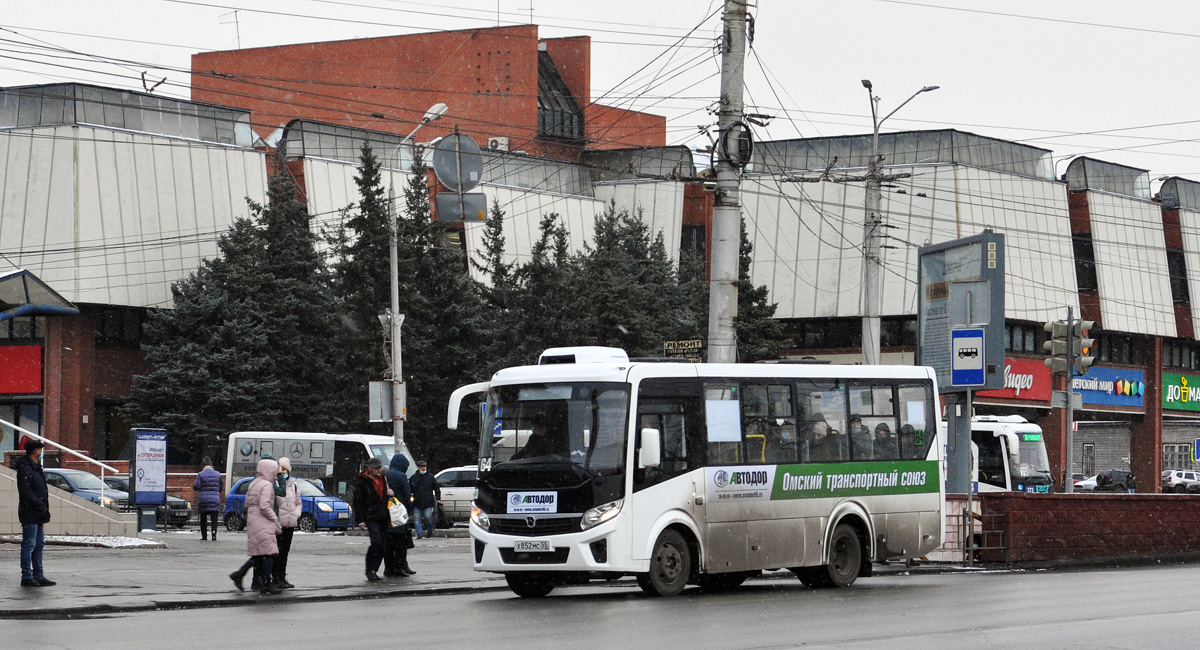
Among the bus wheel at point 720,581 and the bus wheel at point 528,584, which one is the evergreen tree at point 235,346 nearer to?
the bus wheel at point 720,581

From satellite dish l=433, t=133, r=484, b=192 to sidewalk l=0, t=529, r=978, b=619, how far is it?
442 inches

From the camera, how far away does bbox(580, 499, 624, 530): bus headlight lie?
656 inches

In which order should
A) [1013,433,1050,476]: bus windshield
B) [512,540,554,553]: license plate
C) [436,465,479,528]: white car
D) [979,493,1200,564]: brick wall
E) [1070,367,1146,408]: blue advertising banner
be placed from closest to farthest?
[512,540,554,553]: license plate < [979,493,1200,564]: brick wall < [1013,433,1050,476]: bus windshield < [436,465,479,528]: white car < [1070,367,1146,408]: blue advertising banner

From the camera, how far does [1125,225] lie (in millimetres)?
64188

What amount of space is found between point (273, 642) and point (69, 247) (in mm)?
38620

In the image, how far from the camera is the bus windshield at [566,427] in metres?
17.0

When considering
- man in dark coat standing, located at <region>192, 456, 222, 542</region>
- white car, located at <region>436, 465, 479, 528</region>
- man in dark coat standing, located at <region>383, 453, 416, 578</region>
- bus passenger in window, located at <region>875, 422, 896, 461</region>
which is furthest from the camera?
white car, located at <region>436, 465, 479, 528</region>

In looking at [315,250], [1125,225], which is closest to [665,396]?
[315,250]

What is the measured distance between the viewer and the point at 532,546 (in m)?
16.9

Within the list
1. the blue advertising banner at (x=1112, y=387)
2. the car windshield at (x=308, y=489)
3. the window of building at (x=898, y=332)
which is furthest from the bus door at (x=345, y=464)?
the blue advertising banner at (x=1112, y=387)

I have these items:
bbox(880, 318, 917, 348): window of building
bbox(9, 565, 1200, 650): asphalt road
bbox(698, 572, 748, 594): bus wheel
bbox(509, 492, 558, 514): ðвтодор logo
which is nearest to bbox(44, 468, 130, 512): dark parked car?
bbox(9, 565, 1200, 650): asphalt road

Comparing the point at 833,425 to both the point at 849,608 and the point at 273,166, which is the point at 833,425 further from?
the point at 273,166

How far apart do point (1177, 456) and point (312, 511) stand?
174 feet

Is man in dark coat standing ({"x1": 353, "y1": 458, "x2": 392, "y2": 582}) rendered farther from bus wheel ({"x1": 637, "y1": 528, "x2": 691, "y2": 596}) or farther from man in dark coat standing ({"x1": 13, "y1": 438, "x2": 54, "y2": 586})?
bus wheel ({"x1": 637, "y1": 528, "x2": 691, "y2": 596})
